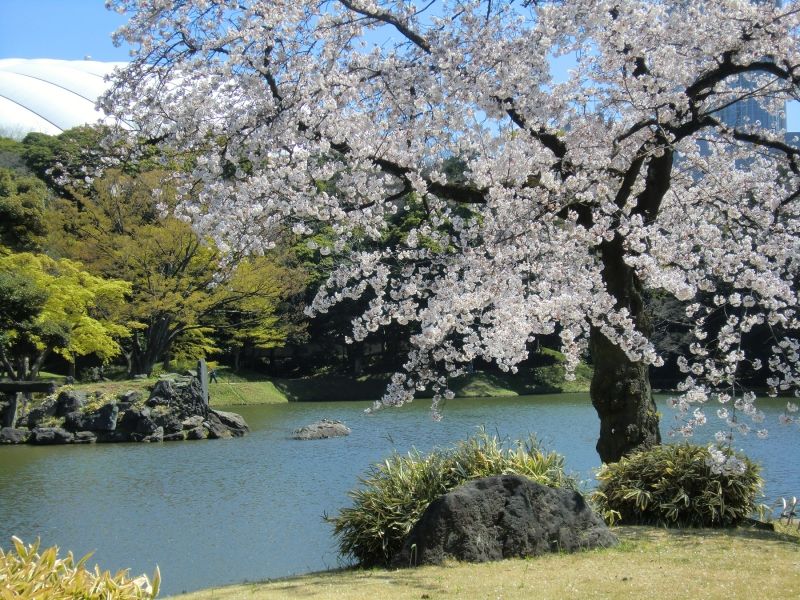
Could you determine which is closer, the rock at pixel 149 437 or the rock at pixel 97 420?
the rock at pixel 149 437

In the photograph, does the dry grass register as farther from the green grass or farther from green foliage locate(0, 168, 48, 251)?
the green grass

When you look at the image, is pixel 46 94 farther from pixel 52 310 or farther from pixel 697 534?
pixel 697 534

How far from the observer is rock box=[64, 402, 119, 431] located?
21.5m

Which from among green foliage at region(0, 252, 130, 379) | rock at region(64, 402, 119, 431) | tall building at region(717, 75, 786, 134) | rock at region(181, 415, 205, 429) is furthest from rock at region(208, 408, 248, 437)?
tall building at region(717, 75, 786, 134)

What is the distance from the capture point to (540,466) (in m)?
8.00

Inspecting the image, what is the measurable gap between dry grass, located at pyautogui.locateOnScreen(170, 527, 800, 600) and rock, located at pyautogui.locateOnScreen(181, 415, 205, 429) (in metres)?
15.7

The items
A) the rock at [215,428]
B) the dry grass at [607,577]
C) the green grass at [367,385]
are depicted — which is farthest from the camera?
the green grass at [367,385]

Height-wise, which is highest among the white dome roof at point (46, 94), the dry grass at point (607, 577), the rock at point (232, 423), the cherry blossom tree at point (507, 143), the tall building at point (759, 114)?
the white dome roof at point (46, 94)

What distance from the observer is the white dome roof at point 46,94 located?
176 feet

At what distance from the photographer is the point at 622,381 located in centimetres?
880

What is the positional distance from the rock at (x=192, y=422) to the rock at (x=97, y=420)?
1.78 m

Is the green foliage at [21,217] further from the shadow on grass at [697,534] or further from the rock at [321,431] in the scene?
the shadow on grass at [697,534]

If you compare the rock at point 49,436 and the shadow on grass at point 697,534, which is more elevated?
the shadow on grass at point 697,534

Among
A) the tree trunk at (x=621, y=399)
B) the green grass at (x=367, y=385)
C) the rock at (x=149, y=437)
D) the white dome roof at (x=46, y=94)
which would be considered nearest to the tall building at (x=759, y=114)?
the tree trunk at (x=621, y=399)
